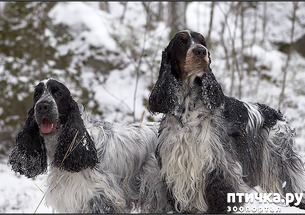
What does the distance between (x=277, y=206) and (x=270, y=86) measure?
33.4 ft

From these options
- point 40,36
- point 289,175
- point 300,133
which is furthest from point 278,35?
point 289,175

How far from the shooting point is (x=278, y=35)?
1856 cm

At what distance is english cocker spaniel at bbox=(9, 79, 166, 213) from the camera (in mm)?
4645

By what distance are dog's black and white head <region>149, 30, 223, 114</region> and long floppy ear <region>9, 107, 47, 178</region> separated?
1.17 m

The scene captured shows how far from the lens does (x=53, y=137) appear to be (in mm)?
4805

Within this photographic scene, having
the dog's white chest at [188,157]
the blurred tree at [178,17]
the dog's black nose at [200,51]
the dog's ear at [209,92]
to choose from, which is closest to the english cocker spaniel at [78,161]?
the dog's white chest at [188,157]

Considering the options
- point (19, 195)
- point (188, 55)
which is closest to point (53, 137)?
point (188, 55)

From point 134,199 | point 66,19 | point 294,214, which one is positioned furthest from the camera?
point 66,19

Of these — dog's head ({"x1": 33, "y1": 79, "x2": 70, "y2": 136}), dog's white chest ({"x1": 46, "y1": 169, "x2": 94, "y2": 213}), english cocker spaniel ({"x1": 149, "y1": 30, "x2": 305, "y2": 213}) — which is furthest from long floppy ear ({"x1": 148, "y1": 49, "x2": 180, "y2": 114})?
dog's white chest ({"x1": 46, "y1": 169, "x2": 94, "y2": 213})

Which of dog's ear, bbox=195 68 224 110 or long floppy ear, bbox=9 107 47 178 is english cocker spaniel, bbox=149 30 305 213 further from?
long floppy ear, bbox=9 107 47 178

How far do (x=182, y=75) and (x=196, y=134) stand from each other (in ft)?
1.93

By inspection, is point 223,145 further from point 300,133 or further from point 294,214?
point 300,133

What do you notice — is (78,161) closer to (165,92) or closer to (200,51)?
(165,92)

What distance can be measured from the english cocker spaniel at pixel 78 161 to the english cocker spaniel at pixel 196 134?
430 millimetres
